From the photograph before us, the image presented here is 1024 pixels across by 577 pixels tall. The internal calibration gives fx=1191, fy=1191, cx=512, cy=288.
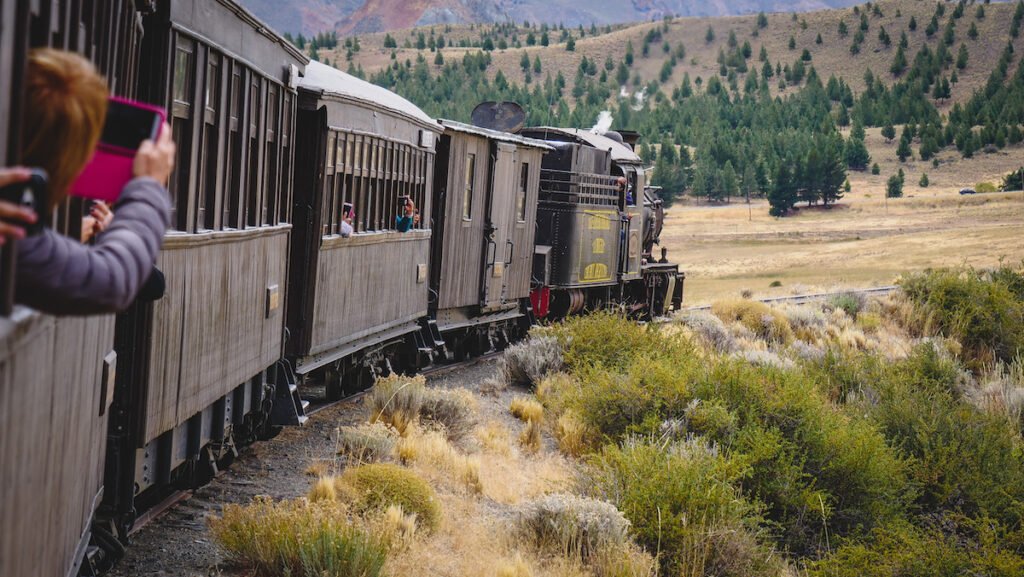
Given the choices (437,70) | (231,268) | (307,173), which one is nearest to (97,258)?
(231,268)

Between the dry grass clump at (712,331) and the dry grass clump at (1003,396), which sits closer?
the dry grass clump at (1003,396)

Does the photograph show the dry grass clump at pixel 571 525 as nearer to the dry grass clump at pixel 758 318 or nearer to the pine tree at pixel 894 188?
the dry grass clump at pixel 758 318

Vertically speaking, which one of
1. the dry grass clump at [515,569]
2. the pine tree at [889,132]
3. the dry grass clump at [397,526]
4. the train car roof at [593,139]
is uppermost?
the pine tree at [889,132]

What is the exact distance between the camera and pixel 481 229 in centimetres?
1733

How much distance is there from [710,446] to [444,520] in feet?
13.3

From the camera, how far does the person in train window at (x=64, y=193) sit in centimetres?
237

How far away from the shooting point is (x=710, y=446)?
11734mm

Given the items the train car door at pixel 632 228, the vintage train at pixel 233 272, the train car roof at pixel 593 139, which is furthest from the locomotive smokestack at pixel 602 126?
the vintage train at pixel 233 272

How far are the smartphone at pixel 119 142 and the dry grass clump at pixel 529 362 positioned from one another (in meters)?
13.7

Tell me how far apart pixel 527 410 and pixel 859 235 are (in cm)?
6126

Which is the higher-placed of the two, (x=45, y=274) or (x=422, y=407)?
(x=45, y=274)

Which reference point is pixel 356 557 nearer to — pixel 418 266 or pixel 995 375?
pixel 418 266

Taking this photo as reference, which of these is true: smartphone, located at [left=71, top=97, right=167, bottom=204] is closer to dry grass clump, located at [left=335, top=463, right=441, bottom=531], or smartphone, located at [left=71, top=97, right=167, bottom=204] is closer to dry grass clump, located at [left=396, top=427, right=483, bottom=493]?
dry grass clump, located at [left=335, top=463, right=441, bottom=531]

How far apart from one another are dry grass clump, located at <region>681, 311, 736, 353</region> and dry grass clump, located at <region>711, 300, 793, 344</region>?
1.64m
